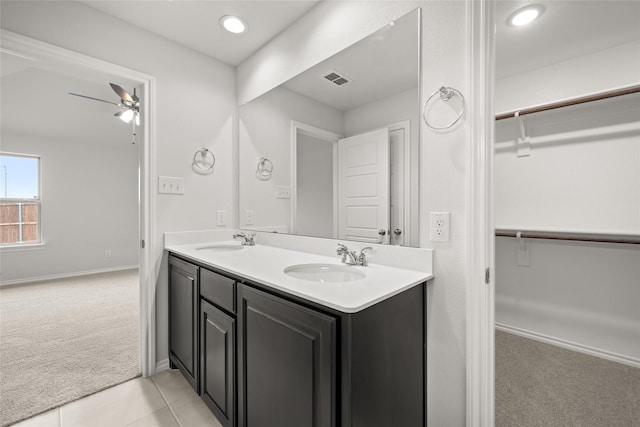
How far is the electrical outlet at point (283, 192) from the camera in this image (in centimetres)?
205

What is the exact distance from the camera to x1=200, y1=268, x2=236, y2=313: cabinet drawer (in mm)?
1314

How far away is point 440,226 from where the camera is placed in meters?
1.20

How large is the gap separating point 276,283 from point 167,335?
1512mm

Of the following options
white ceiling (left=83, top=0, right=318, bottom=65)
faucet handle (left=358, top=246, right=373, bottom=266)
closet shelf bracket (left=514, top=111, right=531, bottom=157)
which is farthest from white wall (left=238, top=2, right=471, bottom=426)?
closet shelf bracket (left=514, top=111, right=531, bottom=157)

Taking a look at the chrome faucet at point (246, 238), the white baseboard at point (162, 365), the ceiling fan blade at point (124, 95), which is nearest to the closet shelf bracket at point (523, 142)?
the chrome faucet at point (246, 238)

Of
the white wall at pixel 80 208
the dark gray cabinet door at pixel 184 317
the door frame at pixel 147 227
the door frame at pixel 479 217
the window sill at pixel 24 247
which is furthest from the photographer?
the white wall at pixel 80 208

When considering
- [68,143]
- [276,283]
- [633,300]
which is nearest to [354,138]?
[276,283]

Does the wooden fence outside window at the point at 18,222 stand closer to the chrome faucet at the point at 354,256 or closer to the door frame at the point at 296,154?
the door frame at the point at 296,154

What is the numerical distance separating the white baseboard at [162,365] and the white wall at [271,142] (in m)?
1.14

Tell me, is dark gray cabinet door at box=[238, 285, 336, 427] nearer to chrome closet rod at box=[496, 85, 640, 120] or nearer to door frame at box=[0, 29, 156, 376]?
door frame at box=[0, 29, 156, 376]

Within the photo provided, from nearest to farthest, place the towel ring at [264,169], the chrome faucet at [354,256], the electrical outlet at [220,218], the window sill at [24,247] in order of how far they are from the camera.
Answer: the chrome faucet at [354,256]
the towel ring at [264,169]
the electrical outlet at [220,218]
the window sill at [24,247]

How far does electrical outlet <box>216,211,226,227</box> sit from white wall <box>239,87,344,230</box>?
0.15 m

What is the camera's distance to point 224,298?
1.36m

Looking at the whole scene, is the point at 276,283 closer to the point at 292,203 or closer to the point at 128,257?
the point at 292,203
